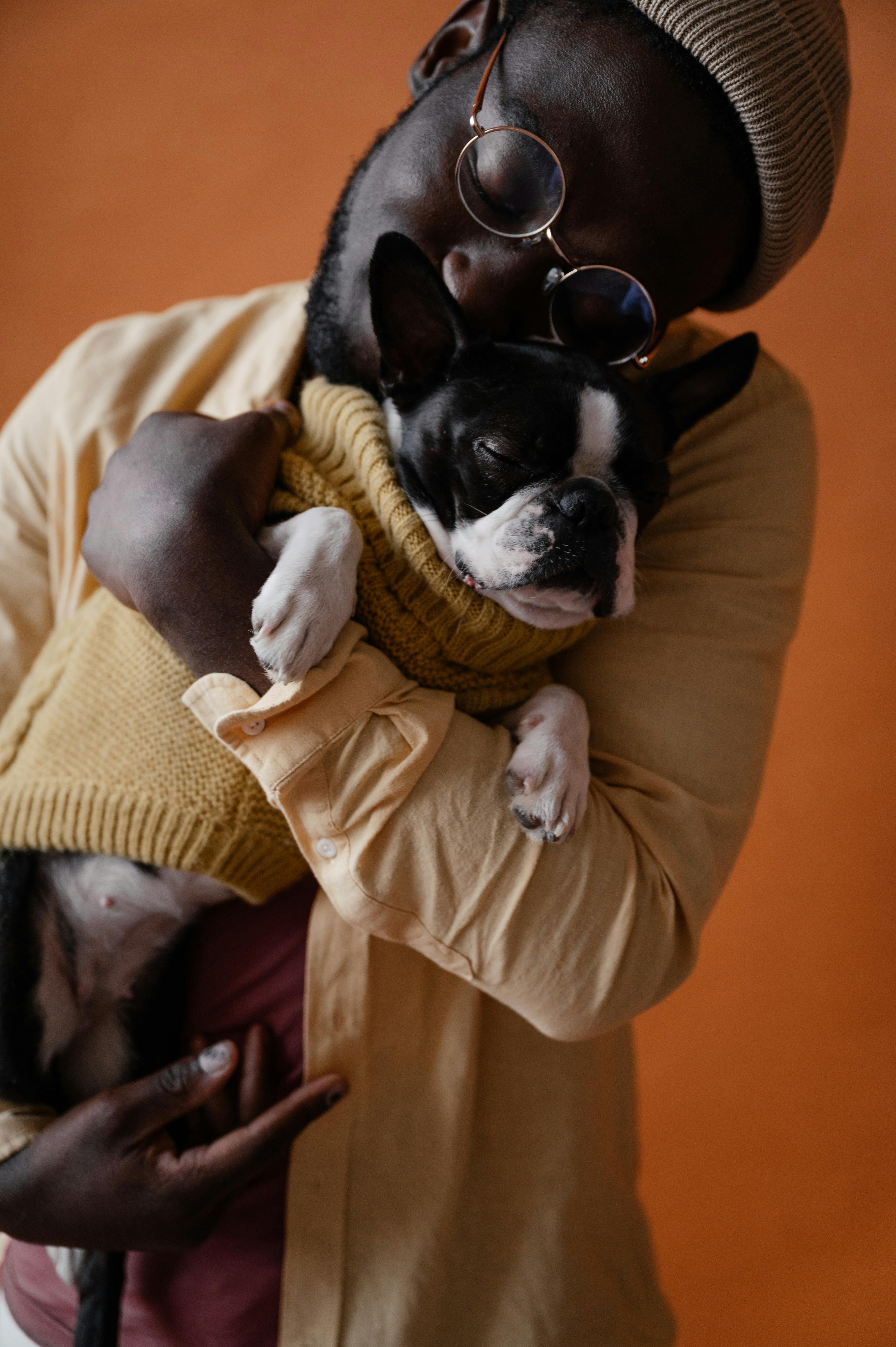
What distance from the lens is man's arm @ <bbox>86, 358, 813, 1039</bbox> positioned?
860 millimetres

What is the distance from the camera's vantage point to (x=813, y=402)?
2.12 meters

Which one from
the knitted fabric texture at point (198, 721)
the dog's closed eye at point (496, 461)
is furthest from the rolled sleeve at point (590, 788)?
the dog's closed eye at point (496, 461)

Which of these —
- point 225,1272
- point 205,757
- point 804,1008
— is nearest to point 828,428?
point 804,1008

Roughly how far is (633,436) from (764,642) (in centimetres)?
31

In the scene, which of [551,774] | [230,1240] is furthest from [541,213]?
[230,1240]

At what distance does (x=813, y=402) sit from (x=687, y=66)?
129 cm

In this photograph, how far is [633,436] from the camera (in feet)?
3.67

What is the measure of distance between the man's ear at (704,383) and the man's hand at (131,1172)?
0.96m

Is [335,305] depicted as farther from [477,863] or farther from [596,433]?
A: [477,863]

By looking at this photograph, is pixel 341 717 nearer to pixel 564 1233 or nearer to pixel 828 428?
pixel 564 1233

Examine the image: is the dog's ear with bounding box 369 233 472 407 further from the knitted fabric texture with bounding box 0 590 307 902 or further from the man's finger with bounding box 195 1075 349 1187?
the man's finger with bounding box 195 1075 349 1187

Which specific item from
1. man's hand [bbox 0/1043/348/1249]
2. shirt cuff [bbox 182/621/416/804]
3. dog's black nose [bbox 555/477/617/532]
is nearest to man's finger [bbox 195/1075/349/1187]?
man's hand [bbox 0/1043/348/1249]

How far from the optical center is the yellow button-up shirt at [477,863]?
874 mm

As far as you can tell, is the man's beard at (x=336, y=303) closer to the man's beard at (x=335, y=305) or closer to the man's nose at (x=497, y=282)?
the man's beard at (x=335, y=305)
